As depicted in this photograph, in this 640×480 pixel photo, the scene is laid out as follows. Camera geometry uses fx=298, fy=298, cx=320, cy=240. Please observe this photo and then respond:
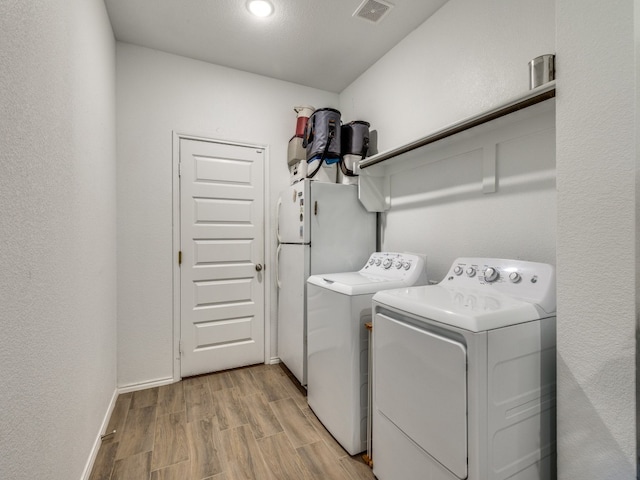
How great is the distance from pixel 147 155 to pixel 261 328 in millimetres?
1845

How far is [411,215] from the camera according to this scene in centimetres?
231

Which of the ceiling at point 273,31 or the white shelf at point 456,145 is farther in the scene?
the ceiling at point 273,31

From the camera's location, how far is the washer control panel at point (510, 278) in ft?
4.03

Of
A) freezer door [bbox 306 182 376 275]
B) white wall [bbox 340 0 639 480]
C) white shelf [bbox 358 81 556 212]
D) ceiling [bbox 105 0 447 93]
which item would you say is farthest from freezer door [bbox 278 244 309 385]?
ceiling [bbox 105 0 447 93]

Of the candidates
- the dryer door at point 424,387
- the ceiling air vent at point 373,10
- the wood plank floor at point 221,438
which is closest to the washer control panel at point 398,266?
the dryer door at point 424,387

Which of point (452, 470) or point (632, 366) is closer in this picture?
point (632, 366)

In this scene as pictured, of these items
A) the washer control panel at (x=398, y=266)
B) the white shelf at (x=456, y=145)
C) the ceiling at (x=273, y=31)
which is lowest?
the washer control panel at (x=398, y=266)

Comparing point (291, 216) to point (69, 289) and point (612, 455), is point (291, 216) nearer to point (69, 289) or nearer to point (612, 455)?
point (69, 289)

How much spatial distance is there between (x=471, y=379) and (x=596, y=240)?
0.61 metres

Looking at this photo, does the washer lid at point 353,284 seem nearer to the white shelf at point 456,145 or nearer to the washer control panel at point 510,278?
the washer control panel at point 510,278

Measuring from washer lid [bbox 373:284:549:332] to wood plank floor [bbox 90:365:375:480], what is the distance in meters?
1.00

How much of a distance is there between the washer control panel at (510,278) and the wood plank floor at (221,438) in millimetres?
1153

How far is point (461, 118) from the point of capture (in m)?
1.86

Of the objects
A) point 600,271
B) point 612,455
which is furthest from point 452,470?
point 600,271
